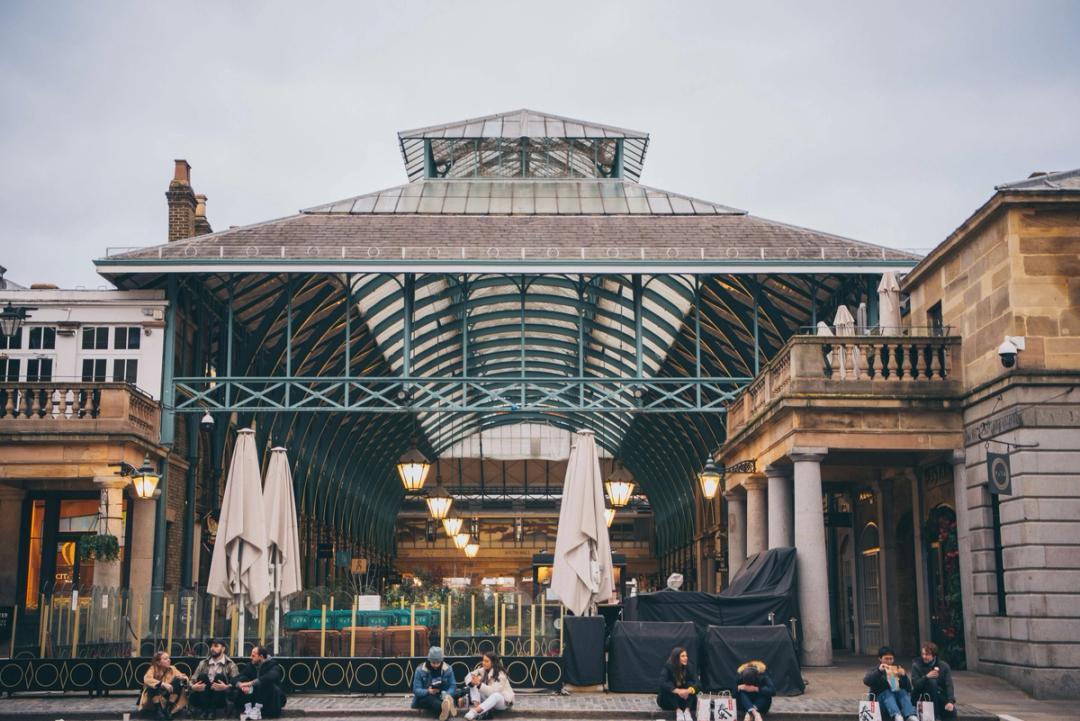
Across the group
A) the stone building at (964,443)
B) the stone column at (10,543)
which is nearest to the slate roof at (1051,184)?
the stone building at (964,443)

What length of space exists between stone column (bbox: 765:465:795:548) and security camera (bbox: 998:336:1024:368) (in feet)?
20.6

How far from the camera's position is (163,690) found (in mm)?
17234

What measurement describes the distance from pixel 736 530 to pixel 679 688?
14.1 metres

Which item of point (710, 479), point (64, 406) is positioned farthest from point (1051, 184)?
point (64, 406)

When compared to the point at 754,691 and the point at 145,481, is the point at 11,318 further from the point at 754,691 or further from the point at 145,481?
the point at 754,691

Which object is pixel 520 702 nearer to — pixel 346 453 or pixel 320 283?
pixel 320 283

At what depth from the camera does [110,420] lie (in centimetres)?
2736

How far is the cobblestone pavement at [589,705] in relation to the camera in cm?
1694

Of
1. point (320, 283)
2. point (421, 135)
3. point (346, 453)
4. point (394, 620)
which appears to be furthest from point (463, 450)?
point (394, 620)

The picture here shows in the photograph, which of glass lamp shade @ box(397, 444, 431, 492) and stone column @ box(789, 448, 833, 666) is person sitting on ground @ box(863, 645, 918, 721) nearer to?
stone column @ box(789, 448, 833, 666)

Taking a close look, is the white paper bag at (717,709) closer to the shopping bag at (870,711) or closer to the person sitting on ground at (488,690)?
the shopping bag at (870,711)

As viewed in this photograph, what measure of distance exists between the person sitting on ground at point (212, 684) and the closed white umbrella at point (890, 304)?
12.4 m

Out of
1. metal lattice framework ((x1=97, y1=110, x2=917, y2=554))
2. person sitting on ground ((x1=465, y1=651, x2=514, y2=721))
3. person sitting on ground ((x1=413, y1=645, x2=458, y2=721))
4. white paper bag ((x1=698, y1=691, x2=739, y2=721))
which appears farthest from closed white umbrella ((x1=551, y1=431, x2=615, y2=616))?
metal lattice framework ((x1=97, y1=110, x2=917, y2=554))

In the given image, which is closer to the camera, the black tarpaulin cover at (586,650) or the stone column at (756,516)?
the black tarpaulin cover at (586,650)
